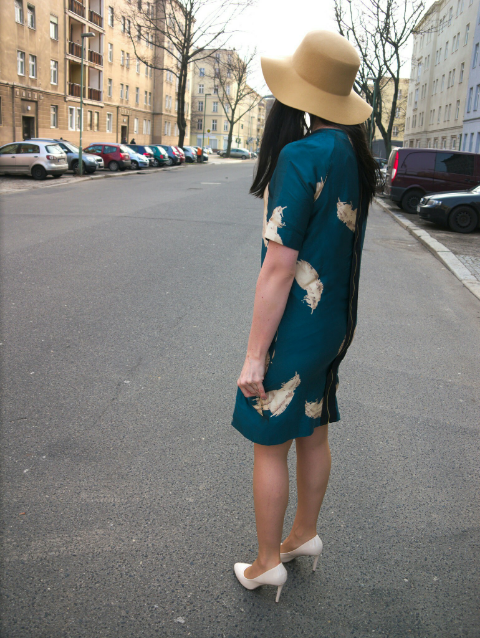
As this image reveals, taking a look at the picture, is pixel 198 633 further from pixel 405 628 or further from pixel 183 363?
pixel 183 363

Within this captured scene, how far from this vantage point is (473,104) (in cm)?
4609

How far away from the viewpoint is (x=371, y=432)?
3.68 meters

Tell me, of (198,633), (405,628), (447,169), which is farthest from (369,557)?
(447,169)

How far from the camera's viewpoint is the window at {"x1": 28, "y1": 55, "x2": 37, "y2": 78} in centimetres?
3831

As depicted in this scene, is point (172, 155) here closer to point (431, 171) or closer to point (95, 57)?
point (95, 57)

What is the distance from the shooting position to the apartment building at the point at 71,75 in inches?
1436

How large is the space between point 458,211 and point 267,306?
13.6 metres

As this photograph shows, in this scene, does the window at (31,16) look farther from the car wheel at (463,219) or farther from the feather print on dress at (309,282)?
the feather print on dress at (309,282)

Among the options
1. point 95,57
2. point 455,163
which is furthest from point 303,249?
point 95,57

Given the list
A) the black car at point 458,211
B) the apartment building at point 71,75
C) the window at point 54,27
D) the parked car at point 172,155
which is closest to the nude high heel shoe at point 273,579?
the black car at point 458,211

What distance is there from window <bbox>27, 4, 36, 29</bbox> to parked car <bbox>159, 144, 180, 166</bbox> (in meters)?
11.6

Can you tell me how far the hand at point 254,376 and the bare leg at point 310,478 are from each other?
14.0 inches

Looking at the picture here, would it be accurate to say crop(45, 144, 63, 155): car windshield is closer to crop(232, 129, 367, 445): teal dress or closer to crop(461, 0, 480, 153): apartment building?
crop(232, 129, 367, 445): teal dress

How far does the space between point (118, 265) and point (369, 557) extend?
20.2 feet
